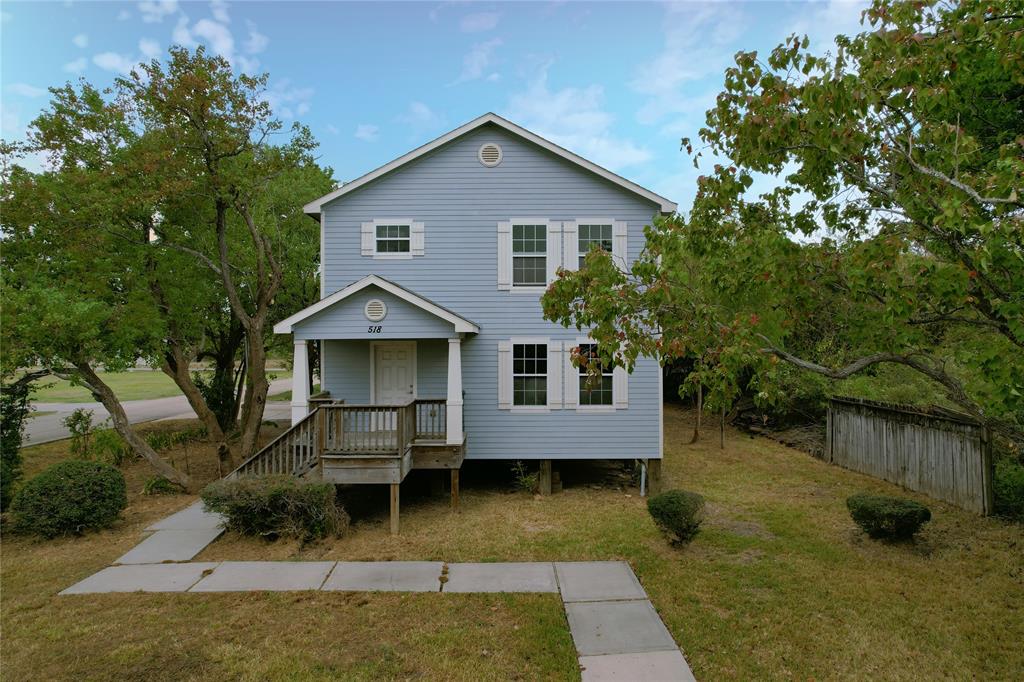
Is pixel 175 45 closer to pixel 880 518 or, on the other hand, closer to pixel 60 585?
pixel 60 585

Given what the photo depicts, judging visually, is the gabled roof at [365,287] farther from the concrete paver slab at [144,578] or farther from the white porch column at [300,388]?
the concrete paver slab at [144,578]

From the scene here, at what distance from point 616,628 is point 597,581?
4.09 feet

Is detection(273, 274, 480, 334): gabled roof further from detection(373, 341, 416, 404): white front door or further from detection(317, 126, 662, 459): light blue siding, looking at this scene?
detection(373, 341, 416, 404): white front door

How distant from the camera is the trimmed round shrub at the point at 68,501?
8.38m

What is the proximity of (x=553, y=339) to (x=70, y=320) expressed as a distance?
28.4 ft

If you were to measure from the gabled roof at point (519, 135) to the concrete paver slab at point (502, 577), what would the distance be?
25.1 ft

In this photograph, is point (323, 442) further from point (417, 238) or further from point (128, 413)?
point (128, 413)

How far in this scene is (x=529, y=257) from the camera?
11555mm

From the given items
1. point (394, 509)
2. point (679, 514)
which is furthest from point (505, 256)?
point (679, 514)

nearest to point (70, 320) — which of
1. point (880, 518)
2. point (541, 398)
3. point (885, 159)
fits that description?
point (541, 398)

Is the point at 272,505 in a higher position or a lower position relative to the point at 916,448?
lower

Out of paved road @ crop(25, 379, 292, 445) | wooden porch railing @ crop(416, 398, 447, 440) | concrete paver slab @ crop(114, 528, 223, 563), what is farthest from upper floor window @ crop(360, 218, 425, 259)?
paved road @ crop(25, 379, 292, 445)

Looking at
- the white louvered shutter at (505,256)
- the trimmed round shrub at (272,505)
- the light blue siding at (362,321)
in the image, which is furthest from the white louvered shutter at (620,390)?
the trimmed round shrub at (272,505)

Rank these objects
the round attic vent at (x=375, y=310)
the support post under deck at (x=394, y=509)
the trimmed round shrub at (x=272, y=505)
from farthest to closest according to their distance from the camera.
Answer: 1. the round attic vent at (x=375, y=310)
2. the support post under deck at (x=394, y=509)
3. the trimmed round shrub at (x=272, y=505)
